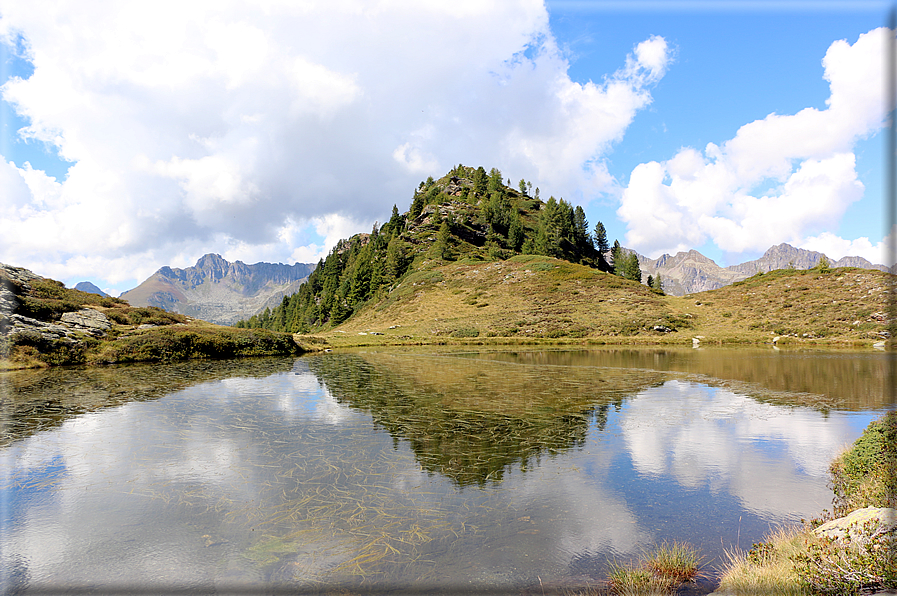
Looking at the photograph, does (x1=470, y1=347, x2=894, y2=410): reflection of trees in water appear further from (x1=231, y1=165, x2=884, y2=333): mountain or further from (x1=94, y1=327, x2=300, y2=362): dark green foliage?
(x1=231, y1=165, x2=884, y2=333): mountain

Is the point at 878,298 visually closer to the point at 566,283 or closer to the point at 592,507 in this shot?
the point at 566,283

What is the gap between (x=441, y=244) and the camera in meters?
131

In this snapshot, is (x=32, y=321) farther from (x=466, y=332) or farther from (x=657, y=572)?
(x=466, y=332)

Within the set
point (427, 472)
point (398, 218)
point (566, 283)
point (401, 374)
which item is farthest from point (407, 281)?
point (427, 472)

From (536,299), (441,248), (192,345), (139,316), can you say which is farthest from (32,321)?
(441,248)

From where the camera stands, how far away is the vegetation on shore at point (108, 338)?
31.2 metres

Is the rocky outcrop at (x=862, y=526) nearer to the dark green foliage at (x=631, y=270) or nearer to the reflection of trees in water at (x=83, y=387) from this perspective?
the reflection of trees in water at (x=83, y=387)

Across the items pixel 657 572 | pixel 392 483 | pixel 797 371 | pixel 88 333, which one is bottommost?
pixel 392 483

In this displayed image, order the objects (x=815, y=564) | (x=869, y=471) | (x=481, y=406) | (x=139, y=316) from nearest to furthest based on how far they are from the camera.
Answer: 1. (x=815, y=564)
2. (x=869, y=471)
3. (x=481, y=406)
4. (x=139, y=316)

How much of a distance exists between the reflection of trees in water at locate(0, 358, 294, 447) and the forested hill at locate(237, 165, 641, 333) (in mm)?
84889

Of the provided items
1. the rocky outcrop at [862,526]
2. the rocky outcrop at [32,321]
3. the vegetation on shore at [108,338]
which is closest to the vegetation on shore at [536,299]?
the vegetation on shore at [108,338]

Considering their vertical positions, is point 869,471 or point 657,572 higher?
point 869,471

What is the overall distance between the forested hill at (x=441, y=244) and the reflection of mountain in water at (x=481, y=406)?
89434mm

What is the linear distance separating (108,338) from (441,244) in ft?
328
